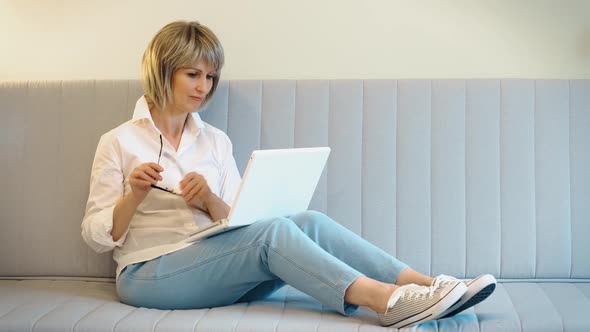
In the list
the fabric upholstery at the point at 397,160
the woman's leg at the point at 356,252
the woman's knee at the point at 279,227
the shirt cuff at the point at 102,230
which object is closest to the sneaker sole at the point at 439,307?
the woman's leg at the point at 356,252

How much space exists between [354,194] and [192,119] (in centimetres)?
53

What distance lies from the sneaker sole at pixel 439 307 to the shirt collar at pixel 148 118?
2.88ft

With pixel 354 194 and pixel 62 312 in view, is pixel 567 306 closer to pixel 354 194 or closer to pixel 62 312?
pixel 354 194

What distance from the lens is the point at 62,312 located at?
2.08m

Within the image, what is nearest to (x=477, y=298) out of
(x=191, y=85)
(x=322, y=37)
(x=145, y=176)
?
(x=145, y=176)

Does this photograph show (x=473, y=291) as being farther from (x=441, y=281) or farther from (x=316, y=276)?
(x=316, y=276)

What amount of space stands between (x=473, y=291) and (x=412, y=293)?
14cm

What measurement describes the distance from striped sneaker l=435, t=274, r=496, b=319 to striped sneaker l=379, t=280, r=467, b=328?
0.07ft

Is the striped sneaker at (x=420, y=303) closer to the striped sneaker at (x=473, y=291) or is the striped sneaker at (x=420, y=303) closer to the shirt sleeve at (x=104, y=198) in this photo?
the striped sneaker at (x=473, y=291)

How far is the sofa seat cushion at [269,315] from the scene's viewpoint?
76.7 inches

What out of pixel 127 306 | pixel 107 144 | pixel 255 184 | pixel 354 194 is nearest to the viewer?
pixel 255 184

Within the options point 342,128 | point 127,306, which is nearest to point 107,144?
point 127,306

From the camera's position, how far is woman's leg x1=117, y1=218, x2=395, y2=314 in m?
1.98

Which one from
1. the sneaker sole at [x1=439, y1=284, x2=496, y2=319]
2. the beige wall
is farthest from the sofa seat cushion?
the beige wall
